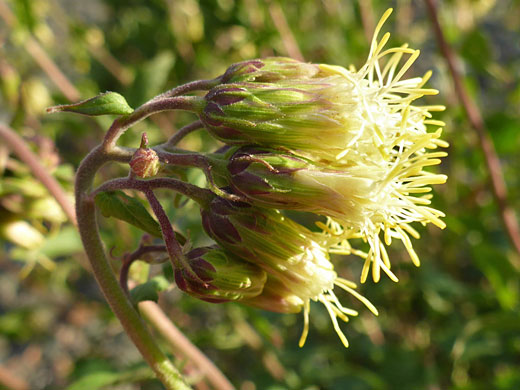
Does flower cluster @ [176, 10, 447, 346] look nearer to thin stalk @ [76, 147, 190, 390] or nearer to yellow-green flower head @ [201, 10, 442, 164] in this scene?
yellow-green flower head @ [201, 10, 442, 164]

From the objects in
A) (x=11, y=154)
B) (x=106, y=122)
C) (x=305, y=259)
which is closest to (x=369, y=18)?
(x=106, y=122)

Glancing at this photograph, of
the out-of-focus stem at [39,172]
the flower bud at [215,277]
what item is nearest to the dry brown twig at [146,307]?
the out-of-focus stem at [39,172]

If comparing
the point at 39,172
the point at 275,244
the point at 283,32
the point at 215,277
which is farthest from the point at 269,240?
the point at 283,32

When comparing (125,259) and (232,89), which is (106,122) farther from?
(232,89)

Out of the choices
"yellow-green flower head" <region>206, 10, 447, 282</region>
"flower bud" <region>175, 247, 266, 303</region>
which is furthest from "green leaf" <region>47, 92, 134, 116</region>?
"flower bud" <region>175, 247, 266, 303</region>

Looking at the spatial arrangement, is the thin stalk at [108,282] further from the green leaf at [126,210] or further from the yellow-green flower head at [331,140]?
the yellow-green flower head at [331,140]
